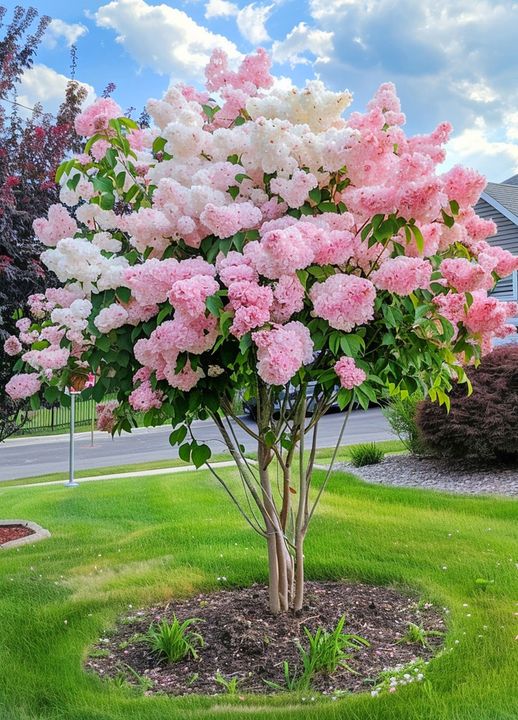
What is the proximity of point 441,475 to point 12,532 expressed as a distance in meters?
4.85

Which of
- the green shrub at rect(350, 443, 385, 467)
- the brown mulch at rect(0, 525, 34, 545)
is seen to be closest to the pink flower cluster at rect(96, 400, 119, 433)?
the brown mulch at rect(0, 525, 34, 545)

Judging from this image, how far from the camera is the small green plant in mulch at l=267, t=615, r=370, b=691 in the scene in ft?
10.3

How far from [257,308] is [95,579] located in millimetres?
3032

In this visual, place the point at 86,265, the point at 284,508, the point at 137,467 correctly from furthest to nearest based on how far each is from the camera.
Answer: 1. the point at 137,467
2. the point at 284,508
3. the point at 86,265

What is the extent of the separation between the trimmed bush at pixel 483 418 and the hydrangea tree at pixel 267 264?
15.8ft

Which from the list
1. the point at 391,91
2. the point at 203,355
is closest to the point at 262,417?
the point at 203,355

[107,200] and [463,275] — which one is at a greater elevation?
[107,200]

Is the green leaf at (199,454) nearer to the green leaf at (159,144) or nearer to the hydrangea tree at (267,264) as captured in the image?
the hydrangea tree at (267,264)

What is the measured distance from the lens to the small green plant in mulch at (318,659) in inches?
124

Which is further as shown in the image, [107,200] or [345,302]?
[107,200]

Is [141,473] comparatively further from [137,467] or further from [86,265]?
[86,265]

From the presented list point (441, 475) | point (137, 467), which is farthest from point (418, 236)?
point (137, 467)

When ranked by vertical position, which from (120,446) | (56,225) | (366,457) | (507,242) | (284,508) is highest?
(507,242)

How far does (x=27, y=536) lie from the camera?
6398 millimetres
